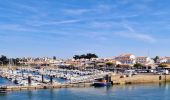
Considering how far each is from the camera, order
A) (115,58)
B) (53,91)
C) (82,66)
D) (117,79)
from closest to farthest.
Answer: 1. (53,91)
2. (117,79)
3. (82,66)
4. (115,58)

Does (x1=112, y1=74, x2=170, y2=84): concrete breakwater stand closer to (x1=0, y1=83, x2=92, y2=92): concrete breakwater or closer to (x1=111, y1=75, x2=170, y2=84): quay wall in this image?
(x1=111, y1=75, x2=170, y2=84): quay wall

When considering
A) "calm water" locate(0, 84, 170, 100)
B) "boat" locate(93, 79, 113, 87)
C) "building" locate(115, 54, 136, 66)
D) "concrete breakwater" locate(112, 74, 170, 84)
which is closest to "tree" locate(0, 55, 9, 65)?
"building" locate(115, 54, 136, 66)

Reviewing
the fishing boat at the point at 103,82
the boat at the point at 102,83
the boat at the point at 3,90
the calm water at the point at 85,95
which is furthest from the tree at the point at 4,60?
the calm water at the point at 85,95

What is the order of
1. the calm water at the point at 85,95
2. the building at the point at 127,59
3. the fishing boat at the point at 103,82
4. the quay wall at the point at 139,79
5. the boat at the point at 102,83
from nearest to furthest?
the calm water at the point at 85,95 < the boat at the point at 102,83 < the fishing boat at the point at 103,82 < the quay wall at the point at 139,79 < the building at the point at 127,59

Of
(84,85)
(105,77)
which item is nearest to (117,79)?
(105,77)

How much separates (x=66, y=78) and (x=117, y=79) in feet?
34.1

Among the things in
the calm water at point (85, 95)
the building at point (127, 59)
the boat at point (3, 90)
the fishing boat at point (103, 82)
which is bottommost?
the calm water at point (85, 95)

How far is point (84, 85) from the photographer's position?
61219 mm

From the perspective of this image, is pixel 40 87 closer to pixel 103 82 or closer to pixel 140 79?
pixel 103 82

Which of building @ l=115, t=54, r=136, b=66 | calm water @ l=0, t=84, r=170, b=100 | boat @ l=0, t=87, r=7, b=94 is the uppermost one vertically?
building @ l=115, t=54, r=136, b=66

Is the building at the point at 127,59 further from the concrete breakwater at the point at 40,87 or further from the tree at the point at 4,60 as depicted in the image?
the concrete breakwater at the point at 40,87

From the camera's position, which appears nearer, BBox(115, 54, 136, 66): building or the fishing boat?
the fishing boat

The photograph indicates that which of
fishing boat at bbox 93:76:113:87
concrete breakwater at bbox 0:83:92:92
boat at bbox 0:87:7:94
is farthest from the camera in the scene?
fishing boat at bbox 93:76:113:87

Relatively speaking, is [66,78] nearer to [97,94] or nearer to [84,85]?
[84,85]
